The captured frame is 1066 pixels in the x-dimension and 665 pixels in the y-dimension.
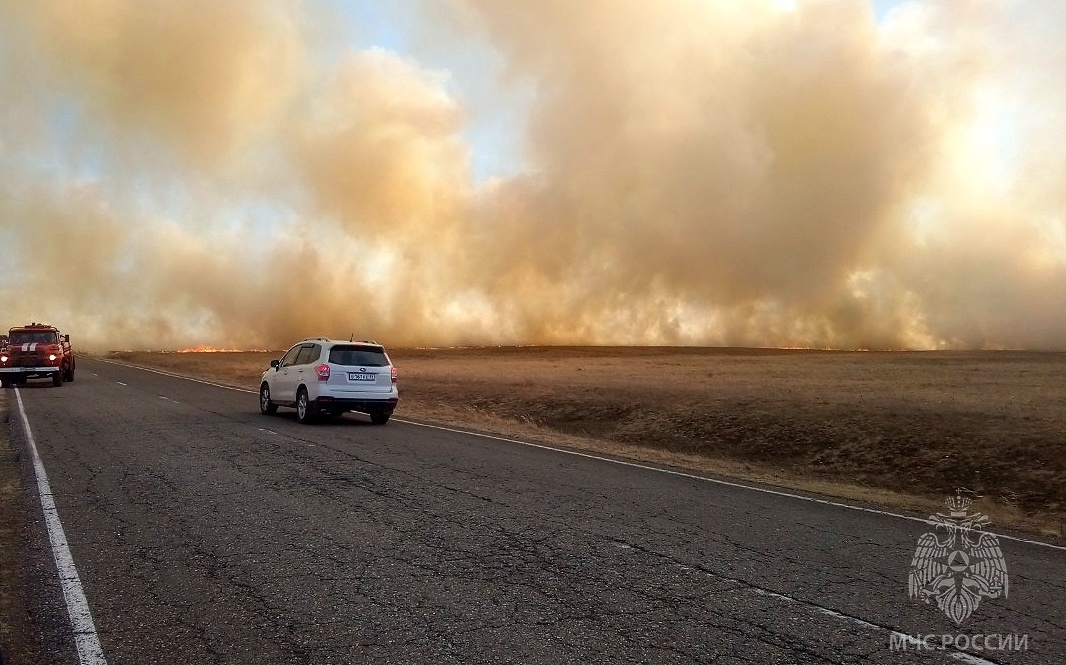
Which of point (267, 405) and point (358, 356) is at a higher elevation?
point (358, 356)

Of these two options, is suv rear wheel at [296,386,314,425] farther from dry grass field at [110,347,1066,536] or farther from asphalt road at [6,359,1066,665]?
asphalt road at [6,359,1066,665]

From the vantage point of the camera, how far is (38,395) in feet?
88.2

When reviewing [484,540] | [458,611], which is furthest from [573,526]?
[458,611]

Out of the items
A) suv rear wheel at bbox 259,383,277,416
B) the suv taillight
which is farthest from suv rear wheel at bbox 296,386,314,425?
suv rear wheel at bbox 259,383,277,416

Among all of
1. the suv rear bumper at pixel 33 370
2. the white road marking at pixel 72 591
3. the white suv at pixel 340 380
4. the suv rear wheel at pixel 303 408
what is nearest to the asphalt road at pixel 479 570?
the white road marking at pixel 72 591

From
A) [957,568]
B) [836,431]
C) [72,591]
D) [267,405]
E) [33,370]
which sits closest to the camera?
[72,591]

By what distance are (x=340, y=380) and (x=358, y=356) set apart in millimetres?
810

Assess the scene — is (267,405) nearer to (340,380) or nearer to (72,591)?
(340,380)

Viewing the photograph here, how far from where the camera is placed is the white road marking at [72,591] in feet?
15.4

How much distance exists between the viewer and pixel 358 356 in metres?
18.7

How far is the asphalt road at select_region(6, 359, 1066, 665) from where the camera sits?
4.86 m

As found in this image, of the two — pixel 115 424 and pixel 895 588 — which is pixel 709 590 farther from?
pixel 115 424

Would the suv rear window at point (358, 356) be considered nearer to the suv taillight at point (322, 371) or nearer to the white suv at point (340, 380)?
the white suv at point (340, 380)

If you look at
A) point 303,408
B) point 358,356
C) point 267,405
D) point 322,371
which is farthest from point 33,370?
point 358,356
